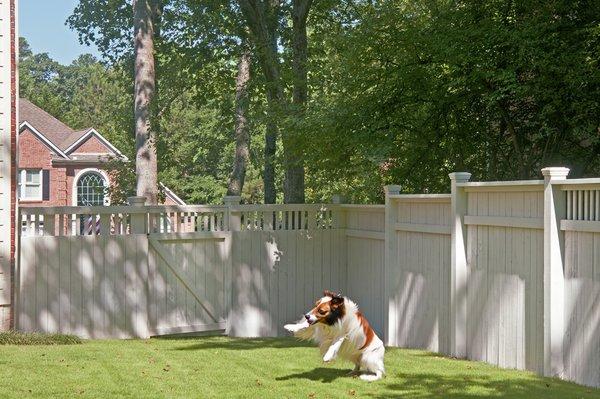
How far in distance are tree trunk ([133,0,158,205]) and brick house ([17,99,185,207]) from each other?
2047cm

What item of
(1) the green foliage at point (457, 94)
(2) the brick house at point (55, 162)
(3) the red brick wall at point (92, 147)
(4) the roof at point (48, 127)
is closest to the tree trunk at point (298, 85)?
(1) the green foliage at point (457, 94)

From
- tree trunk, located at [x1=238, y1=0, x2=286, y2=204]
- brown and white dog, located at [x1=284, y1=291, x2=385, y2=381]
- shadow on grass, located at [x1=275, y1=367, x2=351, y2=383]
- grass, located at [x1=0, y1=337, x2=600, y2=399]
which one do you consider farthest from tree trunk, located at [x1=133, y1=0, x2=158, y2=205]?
brown and white dog, located at [x1=284, y1=291, x2=385, y2=381]

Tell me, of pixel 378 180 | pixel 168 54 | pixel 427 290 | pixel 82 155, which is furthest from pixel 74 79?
pixel 427 290

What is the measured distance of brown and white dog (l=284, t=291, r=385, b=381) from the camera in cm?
774

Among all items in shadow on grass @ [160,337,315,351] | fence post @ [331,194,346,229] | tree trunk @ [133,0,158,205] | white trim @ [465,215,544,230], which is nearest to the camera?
white trim @ [465,215,544,230]

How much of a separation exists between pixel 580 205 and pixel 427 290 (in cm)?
312

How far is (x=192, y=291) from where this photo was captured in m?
12.4

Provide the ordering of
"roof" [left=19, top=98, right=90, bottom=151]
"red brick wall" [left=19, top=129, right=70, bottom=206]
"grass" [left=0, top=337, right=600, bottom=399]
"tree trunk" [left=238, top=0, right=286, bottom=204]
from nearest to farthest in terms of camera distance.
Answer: "grass" [left=0, top=337, right=600, bottom=399] < "tree trunk" [left=238, top=0, right=286, bottom=204] < "red brick wall" [left=19, top=129, right=70, bottom=206] < "roof" [left=19, top=98, right=90, bottom=151]

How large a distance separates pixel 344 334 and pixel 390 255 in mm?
3544

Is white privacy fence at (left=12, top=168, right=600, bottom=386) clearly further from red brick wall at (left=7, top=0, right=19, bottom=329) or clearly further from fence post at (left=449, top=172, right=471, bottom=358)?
red brick wall at (left=7, top=0, right=19, bottom=329)

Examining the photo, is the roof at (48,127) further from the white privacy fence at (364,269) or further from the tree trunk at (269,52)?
the white privacy fence at (364,269)

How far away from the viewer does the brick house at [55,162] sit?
38594 mm

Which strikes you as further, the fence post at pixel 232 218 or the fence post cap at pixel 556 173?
the fence post at pixel 232 218

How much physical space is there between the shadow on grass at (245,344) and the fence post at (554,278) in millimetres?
3739
